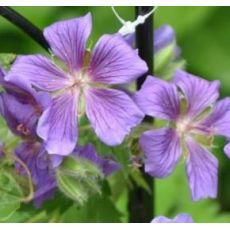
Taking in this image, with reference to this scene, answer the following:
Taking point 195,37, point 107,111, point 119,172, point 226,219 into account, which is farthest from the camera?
point 195,37

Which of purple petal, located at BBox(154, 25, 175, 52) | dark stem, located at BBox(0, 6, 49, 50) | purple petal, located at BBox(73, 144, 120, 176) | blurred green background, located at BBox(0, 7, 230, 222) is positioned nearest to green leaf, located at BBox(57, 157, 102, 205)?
purple petal, located at BBox(73, 144, 120, 176)

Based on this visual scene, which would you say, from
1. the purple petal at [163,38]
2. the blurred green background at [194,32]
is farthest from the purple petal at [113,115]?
the blurred green background at [194,32]

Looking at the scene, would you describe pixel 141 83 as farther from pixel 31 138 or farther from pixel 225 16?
pixel 225 16

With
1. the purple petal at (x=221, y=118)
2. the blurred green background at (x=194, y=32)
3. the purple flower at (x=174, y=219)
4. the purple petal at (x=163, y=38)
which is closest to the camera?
the purple flower at (x=174, y=219)

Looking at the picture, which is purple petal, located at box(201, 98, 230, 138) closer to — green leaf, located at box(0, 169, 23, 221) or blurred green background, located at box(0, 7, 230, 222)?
green leaf, located at box(0, 169, 23, 221)

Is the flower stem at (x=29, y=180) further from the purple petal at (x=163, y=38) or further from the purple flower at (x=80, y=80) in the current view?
the purple petal at (x=163, y=38)
